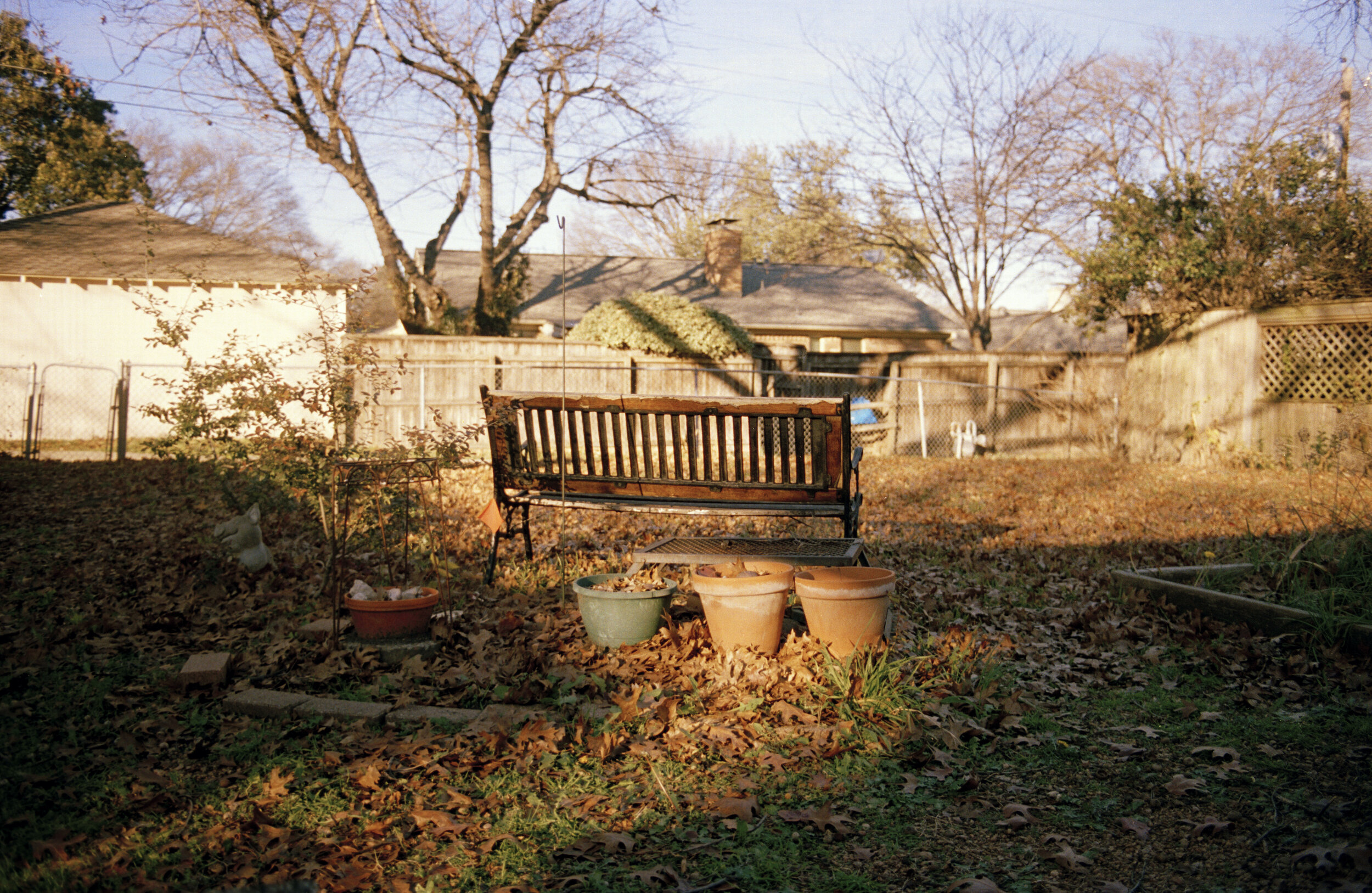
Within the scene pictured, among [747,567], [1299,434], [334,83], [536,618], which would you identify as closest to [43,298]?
[334,83]

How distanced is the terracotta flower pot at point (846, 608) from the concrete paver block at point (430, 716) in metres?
1.55

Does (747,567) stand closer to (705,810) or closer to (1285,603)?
(705,810)

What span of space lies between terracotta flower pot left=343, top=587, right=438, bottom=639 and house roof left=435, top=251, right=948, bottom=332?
61.3ft

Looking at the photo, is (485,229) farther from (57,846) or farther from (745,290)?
(57,846)

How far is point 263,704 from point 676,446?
295cm

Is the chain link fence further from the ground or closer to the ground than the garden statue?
further from the ground

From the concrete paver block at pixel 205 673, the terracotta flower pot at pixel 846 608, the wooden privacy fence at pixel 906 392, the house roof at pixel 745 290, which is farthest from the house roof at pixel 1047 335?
the concrete paver block at pixel 205 673

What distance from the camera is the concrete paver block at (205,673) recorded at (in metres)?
4.00

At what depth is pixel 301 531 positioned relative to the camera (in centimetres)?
762

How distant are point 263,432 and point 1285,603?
19.1 feet

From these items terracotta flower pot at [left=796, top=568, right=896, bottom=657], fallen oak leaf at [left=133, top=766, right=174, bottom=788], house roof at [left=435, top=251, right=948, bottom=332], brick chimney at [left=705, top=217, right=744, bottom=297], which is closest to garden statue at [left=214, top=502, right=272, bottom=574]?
fallen oak leaf at [left=133, top=766, right=174, bottom=788]

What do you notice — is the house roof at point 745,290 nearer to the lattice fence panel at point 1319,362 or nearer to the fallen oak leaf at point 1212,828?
the lattice fence panel at point 1319,362

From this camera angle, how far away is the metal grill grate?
4.85 meters

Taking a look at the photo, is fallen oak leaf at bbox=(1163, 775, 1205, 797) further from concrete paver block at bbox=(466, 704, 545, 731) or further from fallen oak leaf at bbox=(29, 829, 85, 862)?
fallen oak leaf at bbox=(29, 829, 85, 862)
